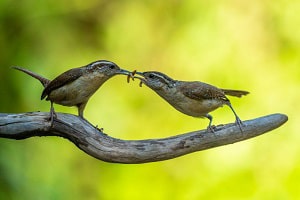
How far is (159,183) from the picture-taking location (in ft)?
14.4

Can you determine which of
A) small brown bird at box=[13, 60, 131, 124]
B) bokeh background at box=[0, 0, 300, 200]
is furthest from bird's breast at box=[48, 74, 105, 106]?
bokeh background at box=[0, 0, 300, 200]

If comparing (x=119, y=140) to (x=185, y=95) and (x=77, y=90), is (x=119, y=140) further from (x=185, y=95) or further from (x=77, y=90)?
(x=185, y=95)

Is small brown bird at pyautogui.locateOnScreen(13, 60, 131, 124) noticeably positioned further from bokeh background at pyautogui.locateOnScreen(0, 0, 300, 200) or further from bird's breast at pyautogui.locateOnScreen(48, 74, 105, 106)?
bokeh background at pyautogui.locateOnScreen(0, 0, 300, 200)

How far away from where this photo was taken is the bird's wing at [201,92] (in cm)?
264

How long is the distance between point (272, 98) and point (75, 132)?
2267 mm

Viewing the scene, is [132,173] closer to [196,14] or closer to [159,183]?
[159,183]

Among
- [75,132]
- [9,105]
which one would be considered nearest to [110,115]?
[9,105]

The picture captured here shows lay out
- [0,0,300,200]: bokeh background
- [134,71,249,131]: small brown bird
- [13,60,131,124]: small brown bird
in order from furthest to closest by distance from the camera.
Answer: [0,0,300,200]: bokeh background → [134,71,249,131]: small brown bird → [13,60,131,124]: small brown bird

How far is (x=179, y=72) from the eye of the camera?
4.53m

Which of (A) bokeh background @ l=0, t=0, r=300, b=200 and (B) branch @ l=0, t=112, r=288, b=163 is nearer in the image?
(B) branch @ l=0, t=112, r=288, b=163

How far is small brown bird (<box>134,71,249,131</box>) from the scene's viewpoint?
2.62 metres

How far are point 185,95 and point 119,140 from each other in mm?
340

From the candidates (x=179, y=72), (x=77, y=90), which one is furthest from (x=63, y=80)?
(x=179, y=72)

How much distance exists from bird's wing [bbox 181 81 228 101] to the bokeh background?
1434 mm
